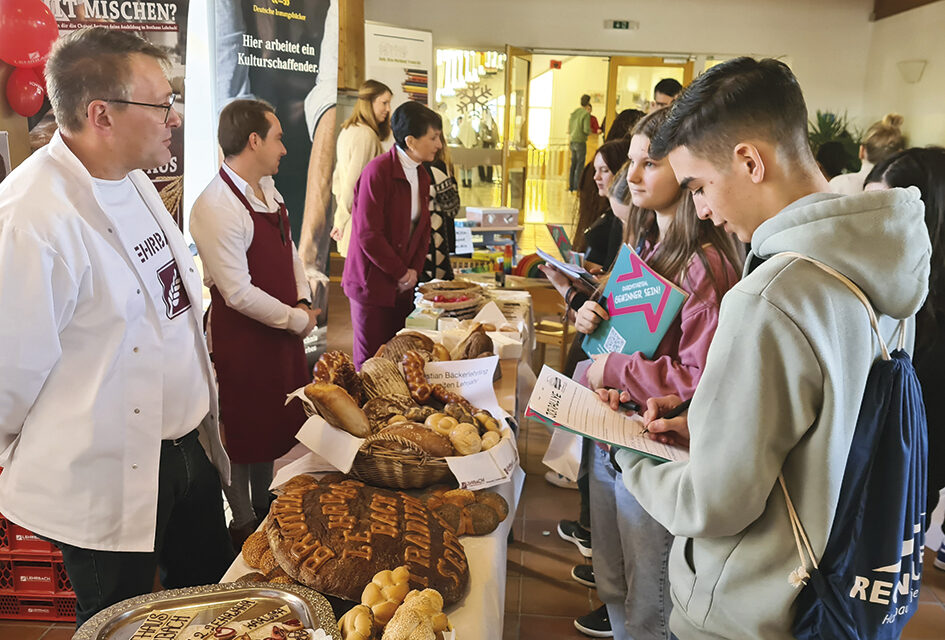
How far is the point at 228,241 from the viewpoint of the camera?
2.41 meters

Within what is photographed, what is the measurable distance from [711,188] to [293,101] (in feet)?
10.4

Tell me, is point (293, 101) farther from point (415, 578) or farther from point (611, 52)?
point (611, 52)

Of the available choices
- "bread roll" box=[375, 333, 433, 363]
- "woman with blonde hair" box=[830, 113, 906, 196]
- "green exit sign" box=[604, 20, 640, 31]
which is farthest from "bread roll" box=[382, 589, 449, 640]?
"green exit sign" box=[604, 20, 640, 31]

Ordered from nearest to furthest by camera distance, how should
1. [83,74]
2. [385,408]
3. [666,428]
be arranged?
[666,428], [83,74], [385,408]

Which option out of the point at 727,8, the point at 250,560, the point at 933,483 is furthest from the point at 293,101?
the point at 727,8

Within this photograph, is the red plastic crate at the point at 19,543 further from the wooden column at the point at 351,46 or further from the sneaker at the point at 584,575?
the wooden column at the point at 351,46

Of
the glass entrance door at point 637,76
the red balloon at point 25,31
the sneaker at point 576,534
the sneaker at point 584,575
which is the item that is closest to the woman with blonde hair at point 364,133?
the red balloon at point 25,31

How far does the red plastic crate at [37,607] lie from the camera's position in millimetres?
2387

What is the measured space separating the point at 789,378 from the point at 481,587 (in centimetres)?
63

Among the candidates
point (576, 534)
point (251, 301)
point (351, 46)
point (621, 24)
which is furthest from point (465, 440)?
point (621, 24)

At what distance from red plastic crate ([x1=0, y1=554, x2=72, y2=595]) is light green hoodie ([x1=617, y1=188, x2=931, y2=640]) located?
2244 mm

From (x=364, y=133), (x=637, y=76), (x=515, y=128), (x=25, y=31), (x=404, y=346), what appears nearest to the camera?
(x=404, y=346)

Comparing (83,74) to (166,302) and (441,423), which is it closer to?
(166,302)

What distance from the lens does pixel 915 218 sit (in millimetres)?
942
